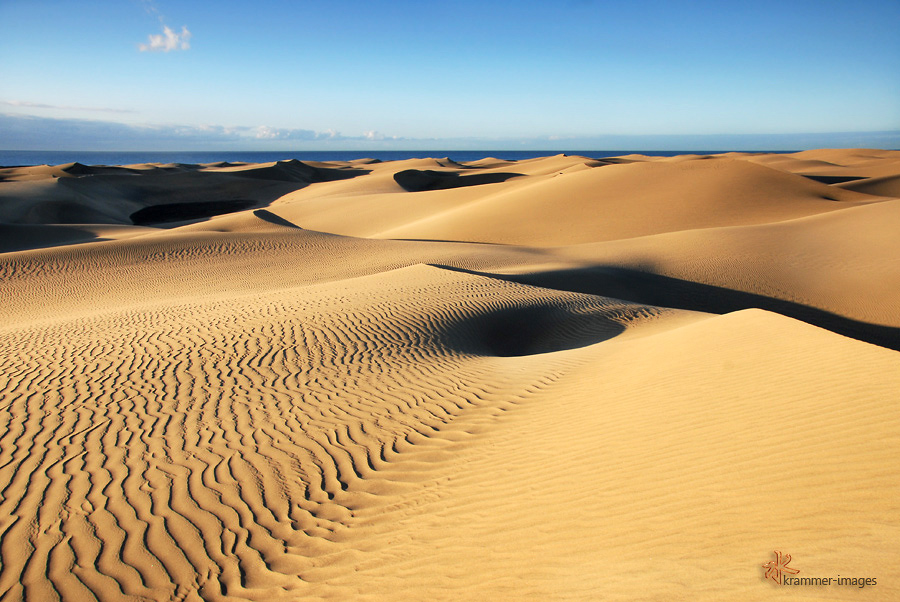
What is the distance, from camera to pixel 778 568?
2.78m

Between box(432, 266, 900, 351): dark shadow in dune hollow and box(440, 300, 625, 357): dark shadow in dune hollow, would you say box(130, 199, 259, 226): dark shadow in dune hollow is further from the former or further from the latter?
box(440, 300, 625, 357): dark shadow in dune hollow

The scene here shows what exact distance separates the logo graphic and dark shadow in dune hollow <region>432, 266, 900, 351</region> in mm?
11766

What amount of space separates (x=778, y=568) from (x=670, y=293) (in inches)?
550

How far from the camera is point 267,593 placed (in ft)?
12.4

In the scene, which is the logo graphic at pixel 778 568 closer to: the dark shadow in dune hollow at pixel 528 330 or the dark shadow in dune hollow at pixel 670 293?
the dark shadow in dune hollow at pixel 528 330

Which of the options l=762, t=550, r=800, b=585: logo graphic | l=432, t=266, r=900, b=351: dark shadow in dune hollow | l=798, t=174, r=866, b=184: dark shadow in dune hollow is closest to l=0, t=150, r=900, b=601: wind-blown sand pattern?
l=762, t=550, r=800, b=585: logo graphic

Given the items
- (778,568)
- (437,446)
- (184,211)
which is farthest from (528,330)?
(184,211)

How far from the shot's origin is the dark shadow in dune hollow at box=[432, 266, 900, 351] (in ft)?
47.0

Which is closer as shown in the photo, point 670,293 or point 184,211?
point 670,293

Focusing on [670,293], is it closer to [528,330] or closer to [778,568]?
[528,330]

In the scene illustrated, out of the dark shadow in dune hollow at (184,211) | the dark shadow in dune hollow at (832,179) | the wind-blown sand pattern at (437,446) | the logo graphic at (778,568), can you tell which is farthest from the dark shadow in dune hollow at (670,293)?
the dark shadow in dune hollow at (832,179)

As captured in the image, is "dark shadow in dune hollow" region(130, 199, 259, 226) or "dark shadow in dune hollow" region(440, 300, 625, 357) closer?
"dark shadow in dune hollow" region(440, 300, 625, 357)

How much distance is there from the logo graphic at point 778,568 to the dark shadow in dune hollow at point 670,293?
1177 centimetres

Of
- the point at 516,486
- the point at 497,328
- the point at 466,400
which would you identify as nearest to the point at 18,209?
the point at 497,328
